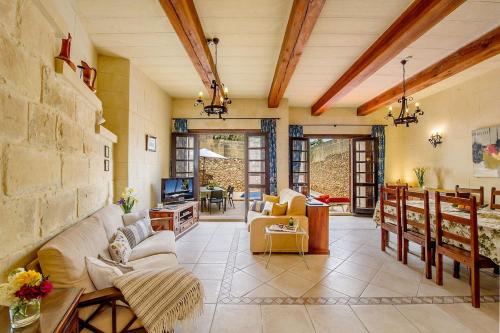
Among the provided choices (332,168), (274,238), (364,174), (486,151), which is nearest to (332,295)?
(274,238)

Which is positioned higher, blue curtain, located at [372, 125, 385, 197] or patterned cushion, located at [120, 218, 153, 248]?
blue curtain, located at [372, 125, 385, 197]

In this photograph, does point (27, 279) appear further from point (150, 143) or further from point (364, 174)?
point (364, 174)

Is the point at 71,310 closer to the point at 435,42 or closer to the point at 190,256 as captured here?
the point at 190,256

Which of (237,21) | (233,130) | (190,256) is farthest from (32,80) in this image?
(233,130)

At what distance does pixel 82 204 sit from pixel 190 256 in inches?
64.8

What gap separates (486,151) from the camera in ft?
13.1

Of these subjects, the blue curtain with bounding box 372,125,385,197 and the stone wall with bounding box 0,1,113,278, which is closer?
the stone wall with bounding box 0,1,113,278

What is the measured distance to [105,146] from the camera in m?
3.10

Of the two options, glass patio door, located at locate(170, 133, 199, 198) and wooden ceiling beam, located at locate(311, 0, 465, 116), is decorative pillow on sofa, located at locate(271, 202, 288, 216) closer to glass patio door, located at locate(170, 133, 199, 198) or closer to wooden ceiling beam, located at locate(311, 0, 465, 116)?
wooden ceiling beam, located at locate(311, 0, 465, 116)

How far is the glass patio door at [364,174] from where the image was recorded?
617 cm

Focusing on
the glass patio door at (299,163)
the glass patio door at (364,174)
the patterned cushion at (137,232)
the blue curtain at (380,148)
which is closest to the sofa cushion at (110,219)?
the patterned cushion at (137,232)

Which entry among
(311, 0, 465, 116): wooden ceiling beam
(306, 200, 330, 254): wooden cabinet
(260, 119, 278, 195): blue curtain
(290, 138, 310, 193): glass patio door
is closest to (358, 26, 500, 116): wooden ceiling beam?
(311, 0, 465, 116): wooden ceiling beam

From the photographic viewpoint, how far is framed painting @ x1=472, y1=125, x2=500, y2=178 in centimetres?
384

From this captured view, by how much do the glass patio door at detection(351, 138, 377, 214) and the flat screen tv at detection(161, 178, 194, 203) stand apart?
4.43m
